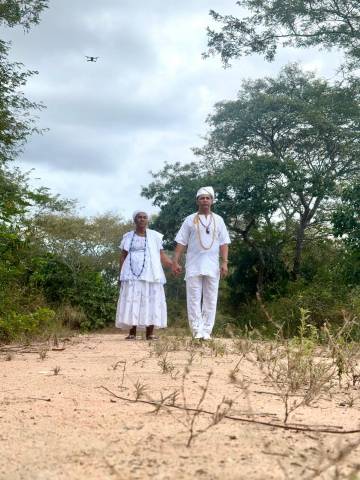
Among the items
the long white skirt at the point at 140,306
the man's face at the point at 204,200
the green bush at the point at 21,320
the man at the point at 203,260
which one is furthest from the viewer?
the long white skirt at the point at 140,306

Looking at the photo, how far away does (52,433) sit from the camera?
8.06 ft

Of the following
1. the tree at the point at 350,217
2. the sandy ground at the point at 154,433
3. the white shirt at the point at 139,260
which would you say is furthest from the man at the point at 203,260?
the tree at the point at 350,217

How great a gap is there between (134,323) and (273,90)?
16362 millimetres

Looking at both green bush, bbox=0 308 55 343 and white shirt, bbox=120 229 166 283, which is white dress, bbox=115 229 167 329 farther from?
green bush, bbox=0 308 55 343

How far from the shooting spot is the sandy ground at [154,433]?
6.50 ft

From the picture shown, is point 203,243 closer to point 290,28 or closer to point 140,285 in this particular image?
point 140,285

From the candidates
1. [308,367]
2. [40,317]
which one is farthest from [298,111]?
[308,367]

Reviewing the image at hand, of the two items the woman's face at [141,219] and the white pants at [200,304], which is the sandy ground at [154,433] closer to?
the white pants at [200,304]

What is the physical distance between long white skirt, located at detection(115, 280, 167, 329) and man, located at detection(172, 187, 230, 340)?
753mm

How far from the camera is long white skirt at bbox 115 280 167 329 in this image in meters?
8.13

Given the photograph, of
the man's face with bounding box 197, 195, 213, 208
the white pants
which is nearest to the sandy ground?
the white pants

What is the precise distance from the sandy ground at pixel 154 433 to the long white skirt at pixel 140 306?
4.30 metres

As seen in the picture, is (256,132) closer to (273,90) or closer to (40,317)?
(273,90)

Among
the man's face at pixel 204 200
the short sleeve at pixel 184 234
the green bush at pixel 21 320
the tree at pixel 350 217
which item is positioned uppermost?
the tree at pixel 350 217
